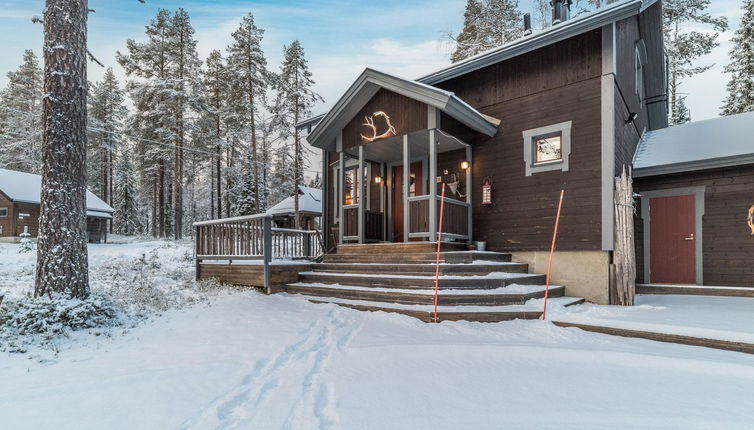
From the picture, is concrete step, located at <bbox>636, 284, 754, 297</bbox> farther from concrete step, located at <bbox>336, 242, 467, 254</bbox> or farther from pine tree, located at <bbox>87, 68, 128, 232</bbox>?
pine tree, located at <bbox>87, 68, 128, 232</bbox>

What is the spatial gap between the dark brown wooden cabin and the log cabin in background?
55.0 feet

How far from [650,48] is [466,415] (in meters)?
12.4

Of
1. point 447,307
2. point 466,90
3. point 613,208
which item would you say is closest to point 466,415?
point 447,307

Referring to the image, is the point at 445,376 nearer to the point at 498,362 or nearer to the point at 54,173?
the point at 498,362

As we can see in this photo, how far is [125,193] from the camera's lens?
28938 mm

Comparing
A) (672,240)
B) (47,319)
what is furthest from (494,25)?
(47,319)

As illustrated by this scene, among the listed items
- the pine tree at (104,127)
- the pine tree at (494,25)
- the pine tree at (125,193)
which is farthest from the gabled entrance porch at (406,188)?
the pine tree at (125,193)

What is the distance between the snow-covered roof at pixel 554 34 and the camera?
6.41 metres

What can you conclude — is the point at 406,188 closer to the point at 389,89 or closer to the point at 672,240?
the point at 389,89

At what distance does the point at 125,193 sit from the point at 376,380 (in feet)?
107

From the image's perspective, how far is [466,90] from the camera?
349 inches

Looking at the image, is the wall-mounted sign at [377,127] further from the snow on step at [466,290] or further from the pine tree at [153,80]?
the pine tree at [153,80]

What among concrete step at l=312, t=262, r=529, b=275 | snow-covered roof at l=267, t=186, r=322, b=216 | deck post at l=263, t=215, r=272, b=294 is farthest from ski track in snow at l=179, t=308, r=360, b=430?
snow-covered roof at l=267, t=186, r=322, b=216

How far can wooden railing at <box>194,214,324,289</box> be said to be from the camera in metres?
7.55
